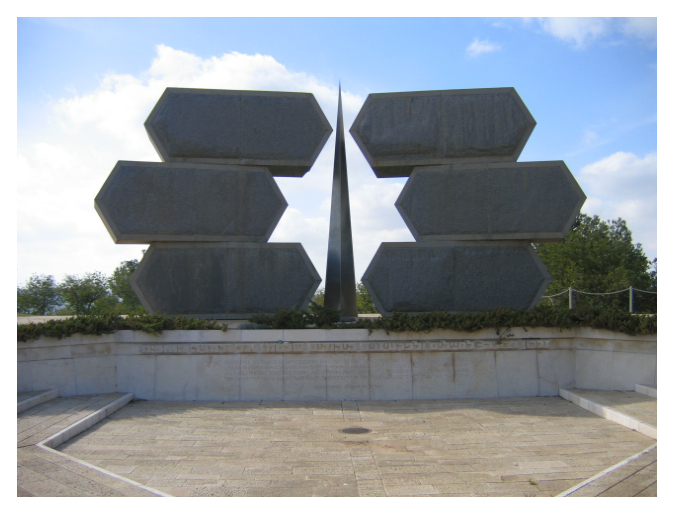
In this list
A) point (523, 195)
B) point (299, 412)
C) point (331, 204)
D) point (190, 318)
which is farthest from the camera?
point (331, 204)

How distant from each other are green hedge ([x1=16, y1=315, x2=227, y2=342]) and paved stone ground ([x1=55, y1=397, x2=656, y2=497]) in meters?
1.34

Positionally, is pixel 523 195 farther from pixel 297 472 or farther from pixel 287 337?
pixel 297 472

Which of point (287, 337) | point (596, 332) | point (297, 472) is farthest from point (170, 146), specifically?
point (596, 332)

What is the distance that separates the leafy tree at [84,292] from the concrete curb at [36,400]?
20154mm

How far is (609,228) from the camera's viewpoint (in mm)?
42094

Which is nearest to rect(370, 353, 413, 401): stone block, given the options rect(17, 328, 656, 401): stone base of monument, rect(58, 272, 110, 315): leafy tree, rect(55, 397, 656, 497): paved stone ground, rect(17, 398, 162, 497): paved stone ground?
rect(17, 328, 656, 401): stone base of monument

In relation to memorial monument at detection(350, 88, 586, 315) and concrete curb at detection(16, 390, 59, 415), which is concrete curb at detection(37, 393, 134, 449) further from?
memorial monument at detection(350, 88, 586, 315)

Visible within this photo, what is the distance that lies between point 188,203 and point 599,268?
30.1 meters

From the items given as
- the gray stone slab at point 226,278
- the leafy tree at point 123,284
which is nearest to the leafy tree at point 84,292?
the leafy tree at point 123,284

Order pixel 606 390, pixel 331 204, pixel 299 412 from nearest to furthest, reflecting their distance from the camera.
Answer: pixel 299 412, pixel 606 390, pixel 331 204

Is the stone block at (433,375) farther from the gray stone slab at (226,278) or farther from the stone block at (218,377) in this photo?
the stone block at (218,377)

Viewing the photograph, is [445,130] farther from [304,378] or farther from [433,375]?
[304,378]

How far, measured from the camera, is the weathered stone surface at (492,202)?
11.9 m

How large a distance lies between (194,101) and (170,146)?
1042mm
